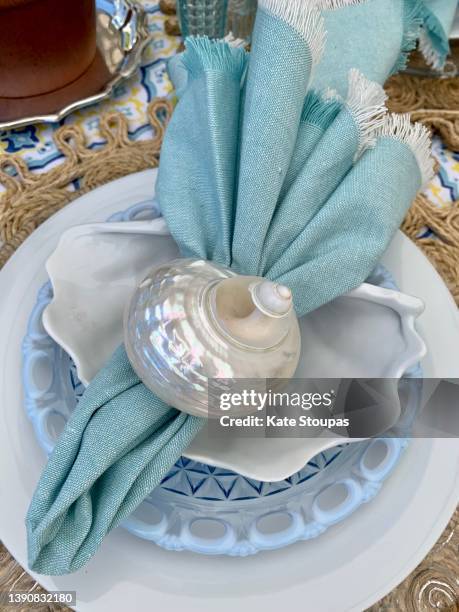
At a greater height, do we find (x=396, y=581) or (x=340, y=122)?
(x=340, y=122)

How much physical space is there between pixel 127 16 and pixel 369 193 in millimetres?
246

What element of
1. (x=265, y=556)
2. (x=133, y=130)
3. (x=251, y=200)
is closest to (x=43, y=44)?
(x=133, y=130)

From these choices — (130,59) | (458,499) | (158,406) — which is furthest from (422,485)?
(130,59)

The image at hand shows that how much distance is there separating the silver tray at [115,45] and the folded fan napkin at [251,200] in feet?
0.39

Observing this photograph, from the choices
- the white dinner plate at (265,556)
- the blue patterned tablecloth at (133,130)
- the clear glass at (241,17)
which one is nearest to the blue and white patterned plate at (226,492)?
the white dinner plate at (265,556)

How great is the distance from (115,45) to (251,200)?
0.69ft

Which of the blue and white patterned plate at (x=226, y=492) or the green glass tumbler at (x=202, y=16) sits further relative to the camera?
the green glass tumbler at (x=202, y=16)

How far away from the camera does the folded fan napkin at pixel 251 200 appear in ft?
0.71

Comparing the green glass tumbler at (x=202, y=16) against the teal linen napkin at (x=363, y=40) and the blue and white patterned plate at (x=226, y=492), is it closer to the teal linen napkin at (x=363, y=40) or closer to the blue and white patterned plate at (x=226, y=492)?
the teal linen napkin at (x=363, y=40)

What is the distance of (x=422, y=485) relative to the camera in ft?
0.85

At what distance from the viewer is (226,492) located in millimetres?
250

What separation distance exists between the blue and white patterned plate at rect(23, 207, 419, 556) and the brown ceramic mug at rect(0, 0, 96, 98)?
154 mm

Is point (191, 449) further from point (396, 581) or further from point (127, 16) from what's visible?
point (127, 16)

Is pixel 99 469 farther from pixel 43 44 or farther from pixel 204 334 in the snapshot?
pixel 43 44
